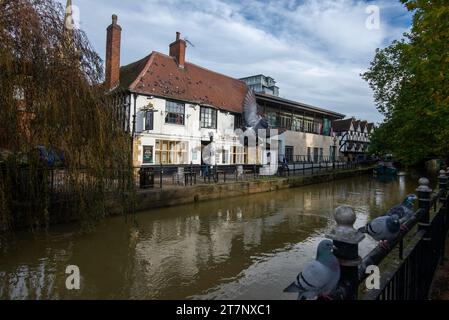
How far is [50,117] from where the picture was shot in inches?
A: 226

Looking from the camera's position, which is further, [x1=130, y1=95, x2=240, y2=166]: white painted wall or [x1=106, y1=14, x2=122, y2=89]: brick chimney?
[x1=106, y1=14, x2=122, y2=89]: brick chimney

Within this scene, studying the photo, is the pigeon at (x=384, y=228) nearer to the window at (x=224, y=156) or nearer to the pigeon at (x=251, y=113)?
the window at (x=224, y=156)

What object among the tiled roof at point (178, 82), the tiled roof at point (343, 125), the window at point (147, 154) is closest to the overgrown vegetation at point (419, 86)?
the tiled roof at point (178, 82)

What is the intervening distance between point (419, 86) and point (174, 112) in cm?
1285

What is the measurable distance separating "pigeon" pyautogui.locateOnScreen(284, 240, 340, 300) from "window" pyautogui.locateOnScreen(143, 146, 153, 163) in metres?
16.4

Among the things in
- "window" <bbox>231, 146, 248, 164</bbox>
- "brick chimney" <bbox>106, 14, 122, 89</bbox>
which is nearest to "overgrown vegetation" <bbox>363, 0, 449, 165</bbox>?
"window" <bbox>231, 146, 248, 164</bbox>

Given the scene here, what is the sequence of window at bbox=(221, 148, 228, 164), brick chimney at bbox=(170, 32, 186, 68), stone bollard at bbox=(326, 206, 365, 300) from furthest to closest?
1. window at bbox=(221, 148, 228, 164)
2. brick chimney at bbox=(170, 32, 186, 68)
3. stone bollard at bbox=(326, 206, 365, 300)

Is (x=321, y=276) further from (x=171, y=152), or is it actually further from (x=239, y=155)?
(x=239, y=155)

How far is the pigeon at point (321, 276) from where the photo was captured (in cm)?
164

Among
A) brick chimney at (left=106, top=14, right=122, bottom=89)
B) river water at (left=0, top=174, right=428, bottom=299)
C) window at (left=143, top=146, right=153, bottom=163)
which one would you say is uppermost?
brick chimney at (left=106, top=14, right=122, bottom=89)

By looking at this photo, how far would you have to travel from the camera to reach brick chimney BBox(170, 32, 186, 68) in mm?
21781

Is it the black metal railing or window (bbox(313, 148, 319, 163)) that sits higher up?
window (bbox(313, 148, 319, 163))

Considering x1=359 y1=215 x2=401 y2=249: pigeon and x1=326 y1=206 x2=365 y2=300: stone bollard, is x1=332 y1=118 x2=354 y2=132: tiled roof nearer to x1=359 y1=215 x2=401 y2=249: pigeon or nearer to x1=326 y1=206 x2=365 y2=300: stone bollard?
x1=359 y1=215 x2=401 y2=249: pigeon
